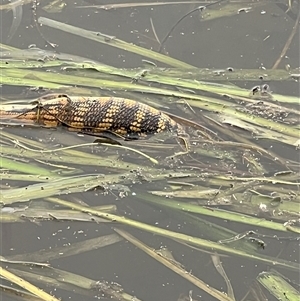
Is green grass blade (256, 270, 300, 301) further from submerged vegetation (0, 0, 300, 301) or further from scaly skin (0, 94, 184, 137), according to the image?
scaly skin (0, 94, 184, 137)

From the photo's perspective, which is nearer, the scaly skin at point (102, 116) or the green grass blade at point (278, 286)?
the green grass blade at point (278, 286)

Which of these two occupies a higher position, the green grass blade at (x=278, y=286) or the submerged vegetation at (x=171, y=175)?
the submerged vegetation at (x=171, y=175)

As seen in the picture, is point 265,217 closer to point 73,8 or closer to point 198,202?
point 198,202

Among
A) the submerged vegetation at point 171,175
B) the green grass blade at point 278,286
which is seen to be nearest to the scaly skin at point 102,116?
the submerged vegetation at point 171,175

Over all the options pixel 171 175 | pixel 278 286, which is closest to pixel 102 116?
pixel 171 175

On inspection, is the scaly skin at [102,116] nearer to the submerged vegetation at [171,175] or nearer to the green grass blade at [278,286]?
the submerged vegetation at [171,175]

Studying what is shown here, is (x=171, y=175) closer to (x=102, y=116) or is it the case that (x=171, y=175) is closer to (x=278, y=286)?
(x=102, y=116)
